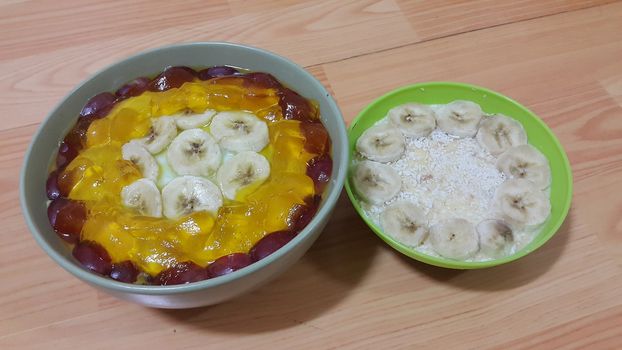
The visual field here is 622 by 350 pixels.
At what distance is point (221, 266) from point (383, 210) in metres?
0.26

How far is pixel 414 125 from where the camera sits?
83cm

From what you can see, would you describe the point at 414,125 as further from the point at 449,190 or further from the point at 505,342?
the point at 505,342

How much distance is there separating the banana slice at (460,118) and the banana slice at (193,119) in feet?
1.10

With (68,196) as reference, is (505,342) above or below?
below

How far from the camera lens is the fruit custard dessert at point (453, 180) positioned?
0.73 meters

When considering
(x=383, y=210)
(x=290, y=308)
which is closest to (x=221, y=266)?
(x=290, y=308)

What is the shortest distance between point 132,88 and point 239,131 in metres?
0.16

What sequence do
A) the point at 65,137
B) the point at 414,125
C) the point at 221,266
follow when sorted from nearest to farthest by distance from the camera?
1. the point at 221,266
2. the point at 65,137
3. the point at 414,125

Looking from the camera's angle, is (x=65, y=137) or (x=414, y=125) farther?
(x=414, y=125)

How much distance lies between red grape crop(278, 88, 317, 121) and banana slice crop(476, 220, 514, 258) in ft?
0.84

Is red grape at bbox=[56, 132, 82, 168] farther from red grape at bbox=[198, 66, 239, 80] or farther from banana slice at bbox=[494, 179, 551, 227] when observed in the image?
banana slice at bbox=[494, 179, 551, 227]

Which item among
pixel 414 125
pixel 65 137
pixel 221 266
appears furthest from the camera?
pixel 414 125

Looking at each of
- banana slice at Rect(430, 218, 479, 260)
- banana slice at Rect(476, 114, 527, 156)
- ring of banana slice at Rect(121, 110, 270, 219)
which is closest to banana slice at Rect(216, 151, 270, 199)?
ring of banana slice at Rect(121, 110, 270, 219)

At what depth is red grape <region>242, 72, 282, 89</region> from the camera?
2.42ft
